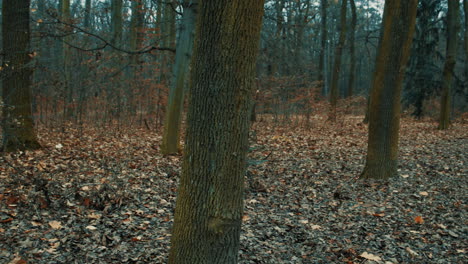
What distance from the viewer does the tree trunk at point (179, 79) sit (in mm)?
8086

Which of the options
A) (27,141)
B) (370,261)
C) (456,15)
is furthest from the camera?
(456,15)

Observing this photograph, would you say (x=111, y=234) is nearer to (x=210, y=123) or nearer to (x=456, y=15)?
(x=210, y=123)

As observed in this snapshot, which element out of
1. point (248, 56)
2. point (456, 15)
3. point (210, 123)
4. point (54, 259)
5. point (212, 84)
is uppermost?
point (456, 15)

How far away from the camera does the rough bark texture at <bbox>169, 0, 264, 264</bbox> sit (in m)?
2.45

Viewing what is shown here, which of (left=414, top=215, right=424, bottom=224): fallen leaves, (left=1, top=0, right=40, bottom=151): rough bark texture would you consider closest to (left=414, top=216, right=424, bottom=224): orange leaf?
(left=414, top=215, right=424, bottom=224): fallen leaves

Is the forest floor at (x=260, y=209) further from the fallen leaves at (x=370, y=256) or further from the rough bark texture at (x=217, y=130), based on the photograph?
the rough bark texture at (x=217, y=130)

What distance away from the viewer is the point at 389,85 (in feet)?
21.4

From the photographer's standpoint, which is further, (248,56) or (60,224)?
(60,224)

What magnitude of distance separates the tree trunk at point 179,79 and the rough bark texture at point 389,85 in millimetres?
4175

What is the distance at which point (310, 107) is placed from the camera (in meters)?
15.2

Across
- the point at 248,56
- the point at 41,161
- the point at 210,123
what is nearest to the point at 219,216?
the point at 210,123

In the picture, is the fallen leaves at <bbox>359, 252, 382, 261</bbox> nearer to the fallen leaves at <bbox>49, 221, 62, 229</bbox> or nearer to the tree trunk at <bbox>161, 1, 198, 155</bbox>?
the fallen leaves at <bbox>49, 221, 62, 229</bbox>

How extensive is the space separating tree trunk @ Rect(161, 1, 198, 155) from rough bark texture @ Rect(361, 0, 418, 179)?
13.7 feet

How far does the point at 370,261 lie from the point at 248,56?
270 cm
